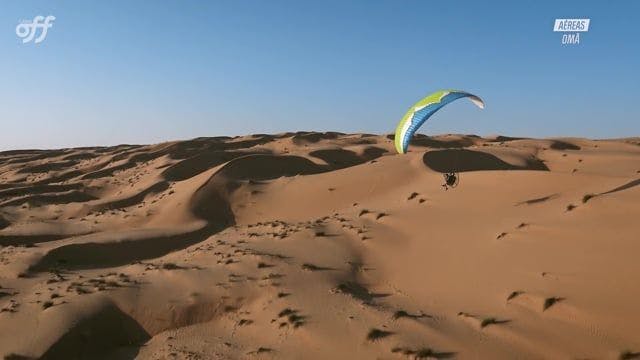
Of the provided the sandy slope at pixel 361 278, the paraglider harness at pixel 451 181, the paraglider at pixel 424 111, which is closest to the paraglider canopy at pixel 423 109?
the paraglider at pixel 424 111

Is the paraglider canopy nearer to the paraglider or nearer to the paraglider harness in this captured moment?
the paraglider

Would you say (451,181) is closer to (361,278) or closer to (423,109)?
(423,109)

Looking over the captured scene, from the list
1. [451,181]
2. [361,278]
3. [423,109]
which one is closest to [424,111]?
[423,109]

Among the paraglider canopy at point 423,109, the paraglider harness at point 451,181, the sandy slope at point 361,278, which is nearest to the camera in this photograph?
the sandy slope at point 361,278

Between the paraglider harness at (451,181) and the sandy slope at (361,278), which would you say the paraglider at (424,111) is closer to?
the paraglider harness at (451,181)

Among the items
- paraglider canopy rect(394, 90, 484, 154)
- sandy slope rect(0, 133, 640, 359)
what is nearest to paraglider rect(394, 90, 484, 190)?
paraglider canopy rect(394, 90, 484, 154)

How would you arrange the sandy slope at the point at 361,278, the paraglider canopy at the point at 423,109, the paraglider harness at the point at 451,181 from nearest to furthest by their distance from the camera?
the sandy slope at the point at 361,278 → the paraglider canopy at the point at 423,109 → the paraglider harness at the point at 451,181
